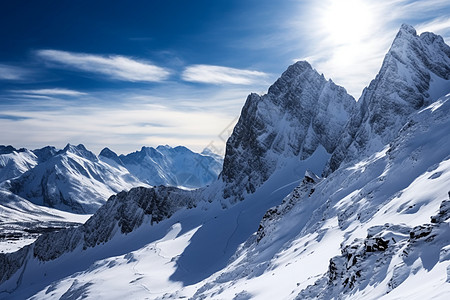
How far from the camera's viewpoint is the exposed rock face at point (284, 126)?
111 metres

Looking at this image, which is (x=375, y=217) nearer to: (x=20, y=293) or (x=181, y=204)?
(x=181, y=204)

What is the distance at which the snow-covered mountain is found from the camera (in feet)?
58.8

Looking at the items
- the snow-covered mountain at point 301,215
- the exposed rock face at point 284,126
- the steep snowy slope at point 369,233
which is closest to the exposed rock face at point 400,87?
the snow-covered mountain at point 301,215

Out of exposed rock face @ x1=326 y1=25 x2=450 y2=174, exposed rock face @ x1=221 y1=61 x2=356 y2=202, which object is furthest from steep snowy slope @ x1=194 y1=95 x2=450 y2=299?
exposed rock face @ x1=221 y1=61 x2=356 y2=202

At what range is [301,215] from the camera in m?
47.3

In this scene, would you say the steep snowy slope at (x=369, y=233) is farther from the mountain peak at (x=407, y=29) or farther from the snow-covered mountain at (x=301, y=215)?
the mountain peak at (x=407, y=29)

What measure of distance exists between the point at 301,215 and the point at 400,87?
142ft

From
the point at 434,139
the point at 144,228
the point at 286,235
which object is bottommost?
the point at 144,228

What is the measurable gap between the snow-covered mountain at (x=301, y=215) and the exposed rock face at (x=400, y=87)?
0.91ft

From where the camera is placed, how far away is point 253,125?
119 meters

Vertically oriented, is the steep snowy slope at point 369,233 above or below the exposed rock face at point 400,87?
below

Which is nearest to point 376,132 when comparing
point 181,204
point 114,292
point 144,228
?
point 114,292

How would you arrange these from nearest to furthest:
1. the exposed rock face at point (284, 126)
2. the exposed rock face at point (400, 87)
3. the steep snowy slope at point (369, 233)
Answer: the steep snowy slope at point (369, 233) < the exposed rock face at point (400, 87) < the exposed rock face at point (284, 126)

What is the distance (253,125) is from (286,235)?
76.8 meters
